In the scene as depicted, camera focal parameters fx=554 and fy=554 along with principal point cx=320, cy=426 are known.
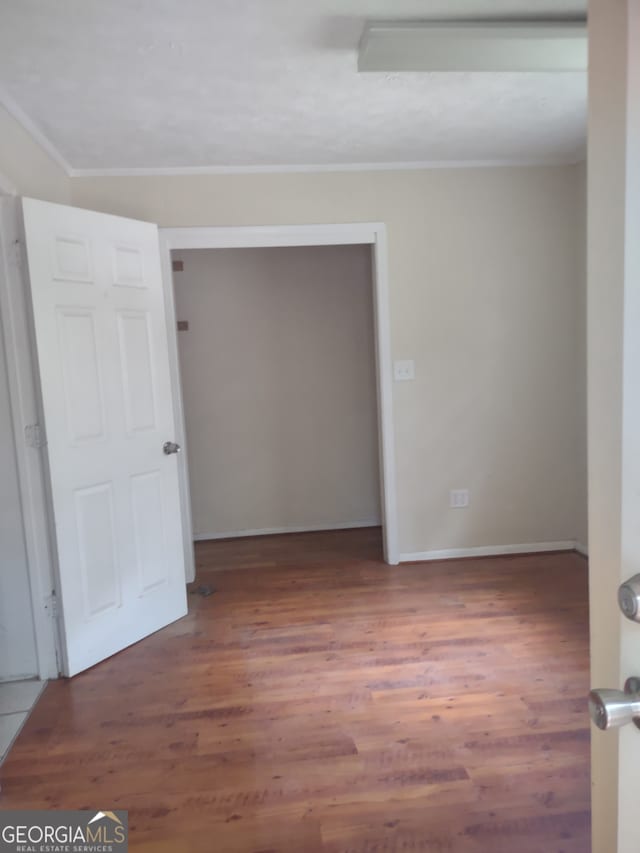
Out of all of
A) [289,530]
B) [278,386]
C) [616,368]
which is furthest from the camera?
[289,530]

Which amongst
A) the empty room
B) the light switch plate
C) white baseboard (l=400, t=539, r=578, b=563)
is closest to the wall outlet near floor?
the empty room

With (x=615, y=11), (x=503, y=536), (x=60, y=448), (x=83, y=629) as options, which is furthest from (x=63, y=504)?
(x=503, y=536)

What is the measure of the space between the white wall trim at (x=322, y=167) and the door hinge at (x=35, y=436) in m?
1.66

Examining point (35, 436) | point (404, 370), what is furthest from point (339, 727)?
point (404, 370)

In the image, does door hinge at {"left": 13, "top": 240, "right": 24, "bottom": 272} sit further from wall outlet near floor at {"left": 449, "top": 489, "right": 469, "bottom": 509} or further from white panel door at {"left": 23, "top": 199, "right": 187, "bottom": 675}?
wall outlet near floor at {"left": 449, "top": 489, "right": 469, "bottom": 509}

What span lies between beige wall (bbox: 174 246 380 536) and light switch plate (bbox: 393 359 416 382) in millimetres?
1007

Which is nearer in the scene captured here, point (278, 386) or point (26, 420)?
point (26, 420)

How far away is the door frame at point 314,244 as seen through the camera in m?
3.32

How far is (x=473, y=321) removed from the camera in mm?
3564

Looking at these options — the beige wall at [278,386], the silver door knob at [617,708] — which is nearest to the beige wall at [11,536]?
the beige wall at [278,386]

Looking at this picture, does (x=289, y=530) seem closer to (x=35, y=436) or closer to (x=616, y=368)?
(x=35, y=436)

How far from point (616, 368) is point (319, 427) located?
378cm

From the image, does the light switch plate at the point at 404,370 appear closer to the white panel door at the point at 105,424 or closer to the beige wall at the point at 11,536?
the white panel door at the point at 105,424

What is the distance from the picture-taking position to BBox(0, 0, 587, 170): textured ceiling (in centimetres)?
180
